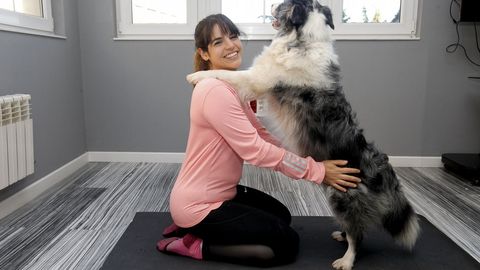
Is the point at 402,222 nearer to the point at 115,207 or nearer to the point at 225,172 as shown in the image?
the point at 225,172

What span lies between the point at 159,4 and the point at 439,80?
285 centimetres

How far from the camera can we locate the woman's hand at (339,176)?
5.42ft

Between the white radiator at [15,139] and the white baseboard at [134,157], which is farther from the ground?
the white radiator at [15,139]

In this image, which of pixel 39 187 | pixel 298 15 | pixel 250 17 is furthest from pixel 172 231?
pixel 250 17

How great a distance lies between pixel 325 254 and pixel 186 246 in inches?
27.2

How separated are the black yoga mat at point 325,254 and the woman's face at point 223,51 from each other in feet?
3.06

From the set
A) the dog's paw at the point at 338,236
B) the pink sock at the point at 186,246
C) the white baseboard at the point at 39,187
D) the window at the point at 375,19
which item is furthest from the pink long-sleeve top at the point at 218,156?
the window at the point at 375,19

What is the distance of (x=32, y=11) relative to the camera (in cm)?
325

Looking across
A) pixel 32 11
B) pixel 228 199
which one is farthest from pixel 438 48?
pixel 32 11

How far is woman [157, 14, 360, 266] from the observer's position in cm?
165

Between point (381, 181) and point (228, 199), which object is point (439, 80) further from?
point (228, 199)

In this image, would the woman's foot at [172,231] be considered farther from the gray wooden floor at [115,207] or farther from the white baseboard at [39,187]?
the white baseboard at [39,187]

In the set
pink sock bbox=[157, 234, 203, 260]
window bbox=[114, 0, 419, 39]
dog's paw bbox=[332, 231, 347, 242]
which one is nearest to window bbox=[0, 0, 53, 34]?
window bbox=[114, 0, 419, 39]

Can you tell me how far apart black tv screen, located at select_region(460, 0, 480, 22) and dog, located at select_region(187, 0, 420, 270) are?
2.35 metres
